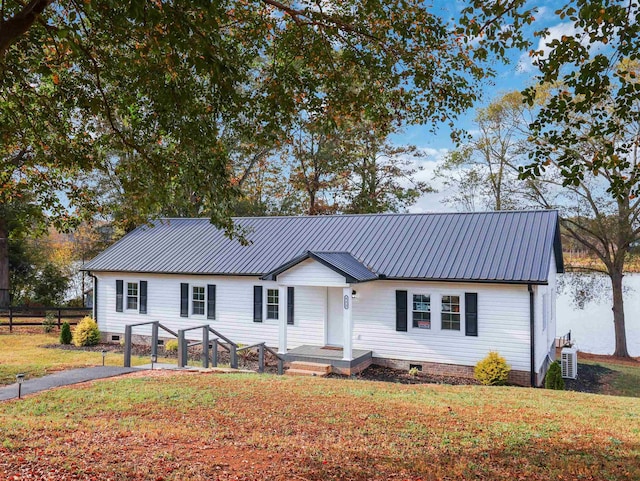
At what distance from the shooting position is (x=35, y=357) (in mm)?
17859

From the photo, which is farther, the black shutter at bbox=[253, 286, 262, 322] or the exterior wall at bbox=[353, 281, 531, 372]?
the black shutter at bbox=[253, 286, 262, 322]

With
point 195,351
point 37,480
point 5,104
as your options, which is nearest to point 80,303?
point 195,351

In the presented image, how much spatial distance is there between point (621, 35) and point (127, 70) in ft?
20.7

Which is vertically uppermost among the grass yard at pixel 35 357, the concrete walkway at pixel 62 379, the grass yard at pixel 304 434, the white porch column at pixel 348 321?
the white porch column at pixel 348 321

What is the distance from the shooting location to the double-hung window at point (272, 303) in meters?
19.0

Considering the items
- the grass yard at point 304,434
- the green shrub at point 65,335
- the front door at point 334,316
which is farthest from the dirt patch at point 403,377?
the green shrub at point 65,335

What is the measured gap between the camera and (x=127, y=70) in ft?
24.4

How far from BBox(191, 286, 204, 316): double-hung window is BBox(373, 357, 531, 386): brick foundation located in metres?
7.42

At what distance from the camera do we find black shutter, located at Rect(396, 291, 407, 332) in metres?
17.0

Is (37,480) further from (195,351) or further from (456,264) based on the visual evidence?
(195,351)

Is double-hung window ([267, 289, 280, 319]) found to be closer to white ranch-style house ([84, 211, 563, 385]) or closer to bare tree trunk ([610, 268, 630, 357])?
white ranch-style house ([84, 211, 563, 385])

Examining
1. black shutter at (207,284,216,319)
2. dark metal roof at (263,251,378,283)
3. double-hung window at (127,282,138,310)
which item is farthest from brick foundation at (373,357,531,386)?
double-hung window at (127,282,138,310)

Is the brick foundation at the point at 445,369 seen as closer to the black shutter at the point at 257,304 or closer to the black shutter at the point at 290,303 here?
the black shutter at the point at 290,303

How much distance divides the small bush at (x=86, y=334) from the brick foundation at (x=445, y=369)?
12.0 m
